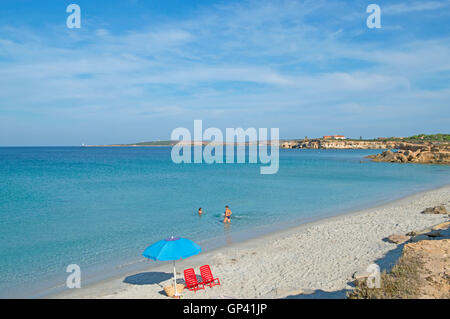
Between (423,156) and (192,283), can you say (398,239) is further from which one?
(423,156)

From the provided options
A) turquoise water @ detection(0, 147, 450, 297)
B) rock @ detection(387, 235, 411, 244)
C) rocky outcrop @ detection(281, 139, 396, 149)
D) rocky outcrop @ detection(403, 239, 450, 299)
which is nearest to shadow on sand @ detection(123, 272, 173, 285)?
turquoise water @ detection(0, 147, 450, 297)

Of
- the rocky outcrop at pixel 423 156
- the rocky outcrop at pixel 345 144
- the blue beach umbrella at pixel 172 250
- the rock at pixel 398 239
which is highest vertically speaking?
the rocky outcrop at pixel 345 144

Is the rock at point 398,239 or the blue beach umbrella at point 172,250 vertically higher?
the blue beach umbrella at point 172,250

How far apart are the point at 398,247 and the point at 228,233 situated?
799 centimetres

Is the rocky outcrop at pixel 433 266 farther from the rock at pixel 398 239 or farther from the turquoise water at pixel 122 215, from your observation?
the turquoise water at pixel 122 215

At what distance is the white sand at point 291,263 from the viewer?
9883 millimetres

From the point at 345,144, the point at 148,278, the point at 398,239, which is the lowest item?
the point at 148,278

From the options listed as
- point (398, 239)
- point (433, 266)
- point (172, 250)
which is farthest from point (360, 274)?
point (172, 250)

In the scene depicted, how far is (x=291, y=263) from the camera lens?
1224 cm

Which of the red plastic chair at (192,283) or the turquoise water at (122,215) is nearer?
the red plastic chair at (192,283)

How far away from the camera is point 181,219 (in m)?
21.2

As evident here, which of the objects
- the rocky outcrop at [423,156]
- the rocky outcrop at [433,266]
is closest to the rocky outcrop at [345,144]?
the rocky outcrop at [423,156]
